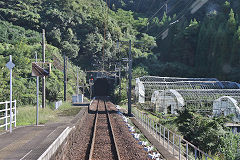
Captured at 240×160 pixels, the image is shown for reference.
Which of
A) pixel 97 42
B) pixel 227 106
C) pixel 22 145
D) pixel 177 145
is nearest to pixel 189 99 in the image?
pixel 227 106

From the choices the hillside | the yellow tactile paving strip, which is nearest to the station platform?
the yellow tactile paving strip

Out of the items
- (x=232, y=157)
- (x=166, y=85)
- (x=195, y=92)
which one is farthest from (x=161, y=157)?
(x=166, y=85)

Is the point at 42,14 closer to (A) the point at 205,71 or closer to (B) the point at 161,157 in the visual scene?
(A) the point at 205,71

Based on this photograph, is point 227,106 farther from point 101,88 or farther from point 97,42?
point 101,88

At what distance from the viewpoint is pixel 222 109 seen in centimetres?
2450

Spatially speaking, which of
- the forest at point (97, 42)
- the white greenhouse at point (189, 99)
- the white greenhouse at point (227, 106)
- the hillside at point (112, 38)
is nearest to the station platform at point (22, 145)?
the white greenhouse at point (227, 106)

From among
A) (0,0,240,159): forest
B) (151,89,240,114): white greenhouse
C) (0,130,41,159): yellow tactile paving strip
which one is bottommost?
(0,130,41,159): yellow tactile paving strip

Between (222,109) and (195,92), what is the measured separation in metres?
4.16

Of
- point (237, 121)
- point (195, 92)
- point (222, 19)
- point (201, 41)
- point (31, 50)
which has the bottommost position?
point (237, 121)

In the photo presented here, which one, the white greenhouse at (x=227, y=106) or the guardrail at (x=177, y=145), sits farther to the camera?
the white greenhouse at (x=227, y=106)

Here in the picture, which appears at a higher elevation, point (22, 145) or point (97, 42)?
point (97, 42)

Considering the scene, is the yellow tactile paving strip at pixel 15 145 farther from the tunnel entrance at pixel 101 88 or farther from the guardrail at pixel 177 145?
the tunnel entrance at pixel 101 88

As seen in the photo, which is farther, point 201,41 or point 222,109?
point 201,41

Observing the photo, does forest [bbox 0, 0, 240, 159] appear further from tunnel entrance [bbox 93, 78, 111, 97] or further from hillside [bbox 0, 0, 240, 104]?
tunnel entrance [bbox 93, 78, 111, 97]
